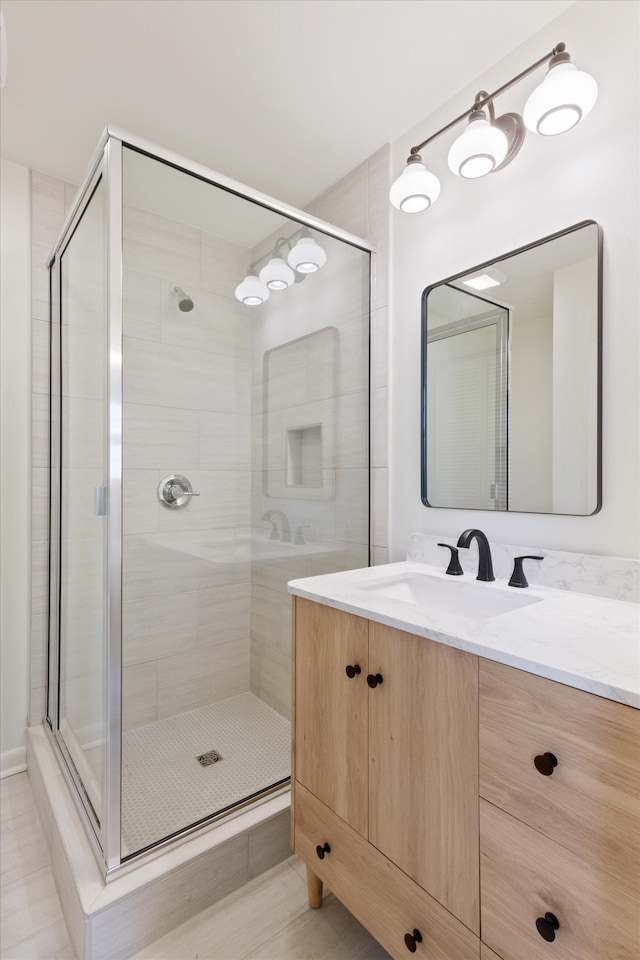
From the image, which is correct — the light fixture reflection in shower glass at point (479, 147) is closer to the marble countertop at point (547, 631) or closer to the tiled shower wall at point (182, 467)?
the tiled shower wall at point (182, 467)

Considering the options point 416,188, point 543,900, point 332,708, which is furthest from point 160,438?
point 543,900

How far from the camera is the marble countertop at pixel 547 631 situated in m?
0.71

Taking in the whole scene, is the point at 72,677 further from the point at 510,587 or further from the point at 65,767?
the point at 510,587

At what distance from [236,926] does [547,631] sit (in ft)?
3.82

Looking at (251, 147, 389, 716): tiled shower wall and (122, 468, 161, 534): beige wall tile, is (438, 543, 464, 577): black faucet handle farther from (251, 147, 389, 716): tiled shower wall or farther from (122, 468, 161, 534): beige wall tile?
(122, 468, 161, 534): beige wall tile

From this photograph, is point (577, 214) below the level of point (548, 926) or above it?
above

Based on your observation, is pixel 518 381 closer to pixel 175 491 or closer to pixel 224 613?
pixel 175 491

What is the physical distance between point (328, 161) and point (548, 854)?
2218 millimetres

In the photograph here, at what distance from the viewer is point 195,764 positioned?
1688 mm

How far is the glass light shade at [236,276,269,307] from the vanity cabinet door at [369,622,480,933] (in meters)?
1.27

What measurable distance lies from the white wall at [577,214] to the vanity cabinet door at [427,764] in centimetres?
60

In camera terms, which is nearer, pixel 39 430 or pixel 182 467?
pixel 182 467

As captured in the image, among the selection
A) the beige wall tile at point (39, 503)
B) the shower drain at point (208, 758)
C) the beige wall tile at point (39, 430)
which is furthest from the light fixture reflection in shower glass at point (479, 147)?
the shower drain at point (208, 758)

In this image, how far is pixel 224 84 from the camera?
154cm
